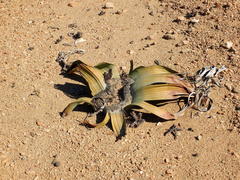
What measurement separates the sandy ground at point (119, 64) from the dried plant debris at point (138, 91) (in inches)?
3.9

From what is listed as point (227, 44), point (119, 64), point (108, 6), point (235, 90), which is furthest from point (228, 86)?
point (108, 6)

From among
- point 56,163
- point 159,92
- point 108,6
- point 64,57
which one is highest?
point 159,92

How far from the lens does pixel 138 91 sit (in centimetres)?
361

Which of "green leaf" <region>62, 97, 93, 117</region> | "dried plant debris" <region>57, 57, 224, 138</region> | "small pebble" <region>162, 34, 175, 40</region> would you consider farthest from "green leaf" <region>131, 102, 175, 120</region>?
"small pebble" <region>162, 34, 175, 40</region>

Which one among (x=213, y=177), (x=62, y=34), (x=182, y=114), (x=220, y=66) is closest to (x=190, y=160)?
(x=213, y=177)

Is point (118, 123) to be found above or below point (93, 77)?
below

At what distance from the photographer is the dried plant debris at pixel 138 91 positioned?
11.5 feet

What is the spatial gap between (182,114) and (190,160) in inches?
17.9

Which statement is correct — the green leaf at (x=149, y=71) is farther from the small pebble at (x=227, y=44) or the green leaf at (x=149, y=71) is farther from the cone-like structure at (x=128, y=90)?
the small pebble at (x=227, y=44)

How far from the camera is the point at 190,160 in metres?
3.27

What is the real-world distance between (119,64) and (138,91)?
0.63 m

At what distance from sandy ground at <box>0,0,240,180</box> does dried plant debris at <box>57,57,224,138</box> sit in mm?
98

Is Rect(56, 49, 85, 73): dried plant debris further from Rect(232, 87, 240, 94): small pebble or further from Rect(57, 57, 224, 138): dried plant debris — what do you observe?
Rect(232, 87, 240, 94): small pebble

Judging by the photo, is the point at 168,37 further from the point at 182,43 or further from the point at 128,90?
the point at 128,90
